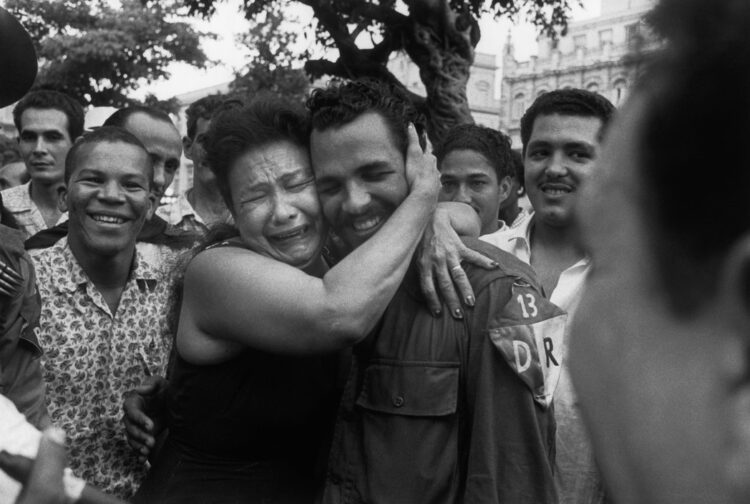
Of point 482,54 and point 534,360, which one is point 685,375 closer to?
point 534,360

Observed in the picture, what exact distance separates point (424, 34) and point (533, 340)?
395 inches

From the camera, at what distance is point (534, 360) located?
2.11 m

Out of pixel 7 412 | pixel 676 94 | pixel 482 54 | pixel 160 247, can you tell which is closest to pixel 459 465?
pixel 7 412

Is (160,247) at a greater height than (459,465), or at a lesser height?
greater

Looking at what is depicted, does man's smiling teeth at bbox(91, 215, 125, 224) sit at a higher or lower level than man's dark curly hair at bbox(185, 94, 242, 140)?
lower

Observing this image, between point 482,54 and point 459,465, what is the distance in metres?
56.4

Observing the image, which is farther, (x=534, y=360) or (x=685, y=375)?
(x=534, y=360)

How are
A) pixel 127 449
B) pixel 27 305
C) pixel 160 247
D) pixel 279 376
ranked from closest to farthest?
pixel 279 376 → pixel 27 305 → pixel 127 449 → pixel 160 247

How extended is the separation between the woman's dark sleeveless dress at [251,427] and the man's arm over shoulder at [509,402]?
1.47ft

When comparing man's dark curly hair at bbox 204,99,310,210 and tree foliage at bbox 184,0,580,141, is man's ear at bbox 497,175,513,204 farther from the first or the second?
tree foliage at bbox 184,0,580,141

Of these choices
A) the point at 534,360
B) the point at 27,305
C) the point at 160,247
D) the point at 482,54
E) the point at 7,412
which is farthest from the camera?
the point at 482,54

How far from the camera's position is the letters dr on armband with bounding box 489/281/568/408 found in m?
2.10

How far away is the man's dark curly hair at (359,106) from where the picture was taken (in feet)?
7.69

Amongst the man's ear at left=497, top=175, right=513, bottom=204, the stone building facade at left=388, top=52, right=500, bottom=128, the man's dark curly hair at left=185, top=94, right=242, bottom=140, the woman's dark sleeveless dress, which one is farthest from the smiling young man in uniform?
the stone building facade at left=388, top=52, right=500, bottom=128
